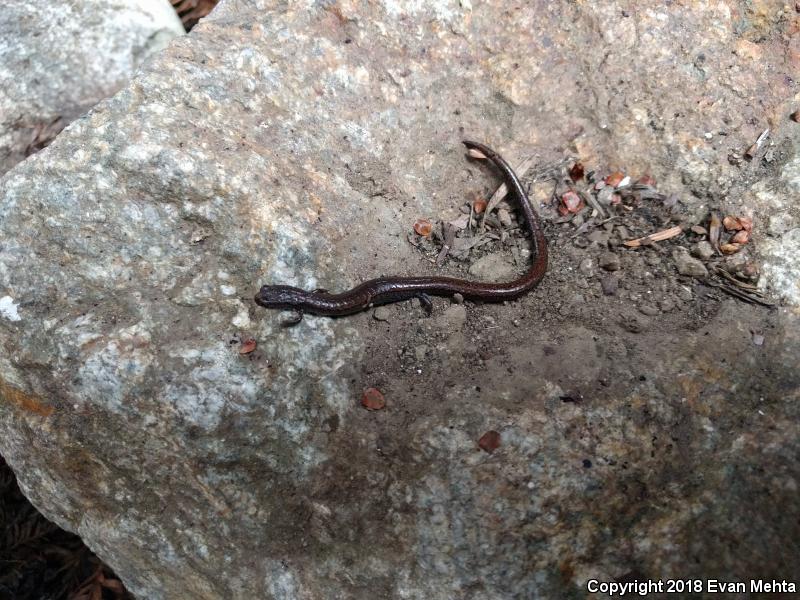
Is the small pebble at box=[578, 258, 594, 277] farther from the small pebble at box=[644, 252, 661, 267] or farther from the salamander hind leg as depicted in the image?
the salamander hind leg

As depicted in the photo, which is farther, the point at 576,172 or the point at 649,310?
the point at 576,172

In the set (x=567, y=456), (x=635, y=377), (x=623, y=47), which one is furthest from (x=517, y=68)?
(x=567, y=456)

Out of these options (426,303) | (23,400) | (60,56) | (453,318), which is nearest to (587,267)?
(453,318)

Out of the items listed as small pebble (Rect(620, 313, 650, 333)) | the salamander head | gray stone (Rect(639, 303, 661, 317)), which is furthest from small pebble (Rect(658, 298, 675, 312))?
the salamander head

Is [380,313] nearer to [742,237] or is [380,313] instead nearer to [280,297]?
[280,297]

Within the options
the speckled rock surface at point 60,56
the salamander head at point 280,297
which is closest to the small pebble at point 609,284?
the salamander head at point 280,297

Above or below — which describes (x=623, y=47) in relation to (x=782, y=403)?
above

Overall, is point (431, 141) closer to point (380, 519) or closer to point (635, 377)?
point (635, 377)

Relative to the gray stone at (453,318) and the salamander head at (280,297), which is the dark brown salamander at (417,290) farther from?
the gray stone at (453,318)
